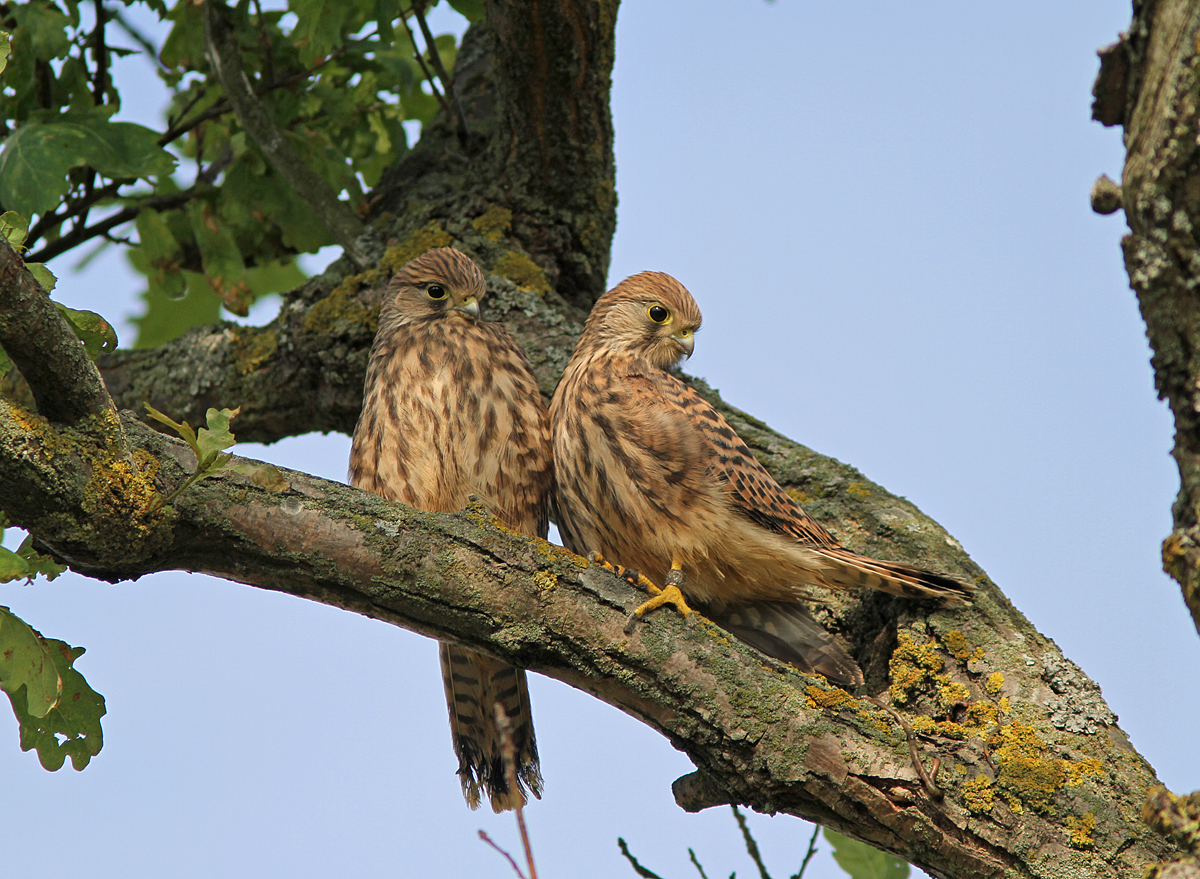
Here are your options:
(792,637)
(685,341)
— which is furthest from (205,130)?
(792,637)

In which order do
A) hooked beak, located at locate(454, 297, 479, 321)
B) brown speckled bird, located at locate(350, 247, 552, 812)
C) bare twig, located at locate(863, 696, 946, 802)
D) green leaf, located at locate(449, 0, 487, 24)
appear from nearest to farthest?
bare twig, located at locate(863, 696, 946, 802) → brown speckled bird, located at locate(350, 247, 552, 812) → hooked beak, located at locate(454, 297, 479, 321) → green leaf, located at locate(449, 0, 487, 24)

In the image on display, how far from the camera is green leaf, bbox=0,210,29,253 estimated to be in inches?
85.7

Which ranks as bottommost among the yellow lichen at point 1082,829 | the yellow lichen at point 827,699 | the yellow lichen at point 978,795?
the yellow lichen at point 1082,829

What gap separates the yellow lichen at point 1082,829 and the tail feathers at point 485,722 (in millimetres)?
1706

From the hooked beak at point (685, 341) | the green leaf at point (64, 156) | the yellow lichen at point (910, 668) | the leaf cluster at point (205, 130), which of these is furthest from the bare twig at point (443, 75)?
the yellow lichen at point (910, 668)

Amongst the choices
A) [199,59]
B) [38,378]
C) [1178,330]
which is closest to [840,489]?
[1178,330]

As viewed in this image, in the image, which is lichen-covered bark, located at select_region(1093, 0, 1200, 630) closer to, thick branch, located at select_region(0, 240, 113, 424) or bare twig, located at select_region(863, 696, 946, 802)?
bare twig, located at select_region(863, 696, 946, 802)

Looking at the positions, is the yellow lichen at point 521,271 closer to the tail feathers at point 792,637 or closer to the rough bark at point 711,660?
the tail feathers at point 792,637

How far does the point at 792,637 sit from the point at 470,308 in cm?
168

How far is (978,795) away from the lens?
249cm

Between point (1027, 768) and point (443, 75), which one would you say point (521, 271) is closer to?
point (443, 75)

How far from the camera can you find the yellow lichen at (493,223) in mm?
4719

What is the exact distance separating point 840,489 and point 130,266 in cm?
363

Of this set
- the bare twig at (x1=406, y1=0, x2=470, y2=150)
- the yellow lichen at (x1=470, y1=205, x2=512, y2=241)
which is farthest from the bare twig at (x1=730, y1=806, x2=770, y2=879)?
the bare twig at (x1=406, y1=0, x2=470, y2=150)
